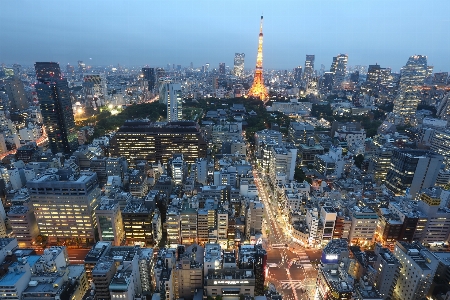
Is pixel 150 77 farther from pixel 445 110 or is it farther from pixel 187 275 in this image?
pixel 187 275

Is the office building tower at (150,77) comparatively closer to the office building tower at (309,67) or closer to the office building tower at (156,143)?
the office building tower at (309,67)

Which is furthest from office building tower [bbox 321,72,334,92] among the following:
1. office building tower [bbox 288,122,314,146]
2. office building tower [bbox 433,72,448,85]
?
office building tower [bbox 288,122,314,146]

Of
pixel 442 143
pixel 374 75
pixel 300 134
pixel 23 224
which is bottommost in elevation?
pixel 23 224

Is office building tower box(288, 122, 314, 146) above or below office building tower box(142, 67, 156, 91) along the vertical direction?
below

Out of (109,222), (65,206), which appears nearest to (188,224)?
(109,222)

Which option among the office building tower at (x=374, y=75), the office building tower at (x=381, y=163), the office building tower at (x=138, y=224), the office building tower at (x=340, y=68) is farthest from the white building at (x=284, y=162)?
the office building tower at (x=340, y=68)

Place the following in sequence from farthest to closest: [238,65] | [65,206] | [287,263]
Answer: [238,65] < [65,206] < [287,263]

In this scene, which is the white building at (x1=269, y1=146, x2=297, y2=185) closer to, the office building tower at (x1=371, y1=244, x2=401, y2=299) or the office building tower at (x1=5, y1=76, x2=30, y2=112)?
the office building tower at (x1=371, y1=244, x2=401, y2=299)
